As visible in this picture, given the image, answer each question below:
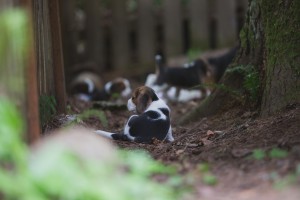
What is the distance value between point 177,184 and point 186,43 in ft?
34.7

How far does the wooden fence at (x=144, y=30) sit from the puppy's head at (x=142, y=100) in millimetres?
6297

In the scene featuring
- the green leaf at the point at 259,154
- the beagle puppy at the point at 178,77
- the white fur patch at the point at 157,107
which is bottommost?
the beagle puppy at the point at 178,77

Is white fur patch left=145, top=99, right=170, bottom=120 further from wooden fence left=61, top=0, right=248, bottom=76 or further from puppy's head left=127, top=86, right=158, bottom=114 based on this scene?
wooden fence left=61, top=0, right=248, bottom=76

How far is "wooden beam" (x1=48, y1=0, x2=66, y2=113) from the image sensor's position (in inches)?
323

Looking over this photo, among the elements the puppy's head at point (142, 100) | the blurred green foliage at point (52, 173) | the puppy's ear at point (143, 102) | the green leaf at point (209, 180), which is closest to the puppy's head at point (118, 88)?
the puppy's head at point (142, 100)

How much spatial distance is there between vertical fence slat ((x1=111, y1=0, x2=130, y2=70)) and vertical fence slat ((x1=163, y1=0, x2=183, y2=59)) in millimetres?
846

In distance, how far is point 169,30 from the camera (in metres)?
15.0

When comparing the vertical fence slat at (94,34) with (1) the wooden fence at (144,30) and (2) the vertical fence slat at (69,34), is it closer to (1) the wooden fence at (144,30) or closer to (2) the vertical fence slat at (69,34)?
(1) the wooden fence at (144,30)

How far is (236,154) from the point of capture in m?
5.74

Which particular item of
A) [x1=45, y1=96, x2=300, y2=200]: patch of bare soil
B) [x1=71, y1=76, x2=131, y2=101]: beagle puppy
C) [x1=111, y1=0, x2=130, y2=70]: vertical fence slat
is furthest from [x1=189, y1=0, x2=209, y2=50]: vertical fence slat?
[x1=45, y1=96, x2=300, y2=200]: patch of bare soil

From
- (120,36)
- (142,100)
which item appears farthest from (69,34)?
(142,100)

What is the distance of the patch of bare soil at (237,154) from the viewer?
15.9 feet

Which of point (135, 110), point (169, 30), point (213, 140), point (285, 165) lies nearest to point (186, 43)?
point (169, 30)

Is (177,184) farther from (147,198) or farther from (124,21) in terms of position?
(124,21)
